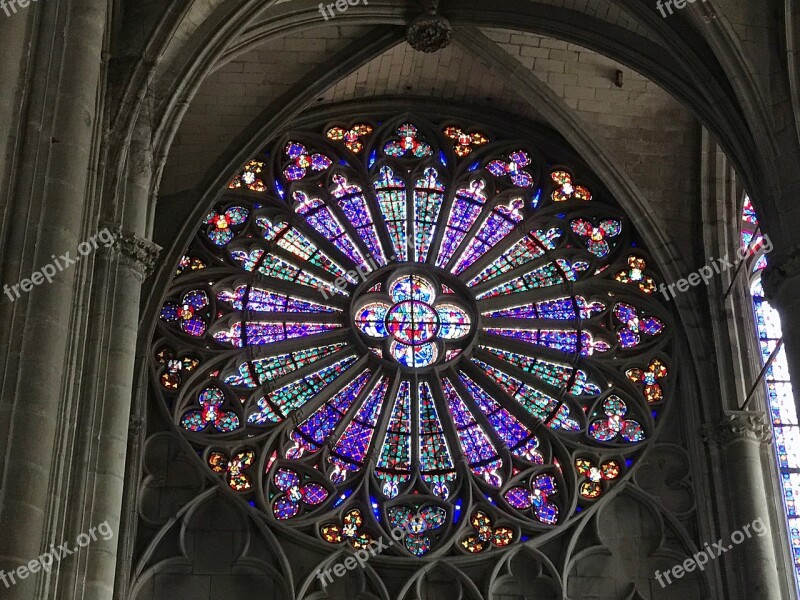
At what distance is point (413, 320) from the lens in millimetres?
18656

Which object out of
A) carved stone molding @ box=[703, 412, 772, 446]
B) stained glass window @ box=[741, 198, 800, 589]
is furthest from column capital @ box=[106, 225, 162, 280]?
carved stone molding @ box=[703, 412, 772, 446]

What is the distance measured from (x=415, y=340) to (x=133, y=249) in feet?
16.8

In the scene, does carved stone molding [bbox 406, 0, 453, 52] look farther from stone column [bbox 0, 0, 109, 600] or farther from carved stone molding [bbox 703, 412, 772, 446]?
stone column [bbox 0, 0, 109, 600]

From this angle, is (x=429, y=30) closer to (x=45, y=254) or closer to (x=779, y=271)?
(x=779, y=271)

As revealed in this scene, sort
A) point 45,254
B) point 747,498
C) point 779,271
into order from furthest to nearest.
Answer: point 747,498 < point 779,271 < point 45,254

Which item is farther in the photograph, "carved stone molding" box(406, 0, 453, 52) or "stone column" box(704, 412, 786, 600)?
"carved stone molding" box(406, 0, 453, 52)

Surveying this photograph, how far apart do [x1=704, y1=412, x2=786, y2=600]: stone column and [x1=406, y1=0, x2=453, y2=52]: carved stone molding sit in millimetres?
5381

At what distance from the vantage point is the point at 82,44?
11.3m

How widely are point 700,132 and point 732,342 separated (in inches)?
109

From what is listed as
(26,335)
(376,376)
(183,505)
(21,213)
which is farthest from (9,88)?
(376,376)

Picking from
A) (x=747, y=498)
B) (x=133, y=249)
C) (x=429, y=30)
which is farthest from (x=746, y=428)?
(x=133, y=249)

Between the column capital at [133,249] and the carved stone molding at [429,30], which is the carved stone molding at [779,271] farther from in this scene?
the column capital at [133,249]

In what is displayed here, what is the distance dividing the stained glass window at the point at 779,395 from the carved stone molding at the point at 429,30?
4.03 metres

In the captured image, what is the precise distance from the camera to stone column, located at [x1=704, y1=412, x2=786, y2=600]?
53.8ft
